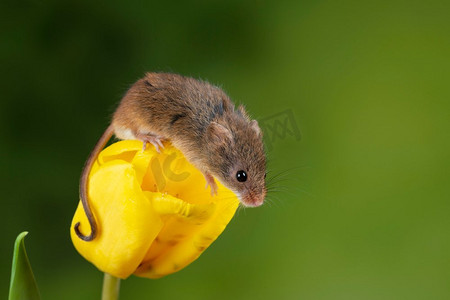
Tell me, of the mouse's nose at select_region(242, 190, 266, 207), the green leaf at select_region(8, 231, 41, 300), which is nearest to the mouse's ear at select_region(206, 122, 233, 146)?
the mouse's nose at select_region(242, 190, 266, 207)

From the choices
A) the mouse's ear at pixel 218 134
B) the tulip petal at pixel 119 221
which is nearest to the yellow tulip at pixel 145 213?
the tulip petal at pixel 119 221

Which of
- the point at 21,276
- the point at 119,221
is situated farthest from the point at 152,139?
the point at 21,276

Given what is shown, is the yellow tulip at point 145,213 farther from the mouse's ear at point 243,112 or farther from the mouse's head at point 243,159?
the mouse's ear at point 243,112

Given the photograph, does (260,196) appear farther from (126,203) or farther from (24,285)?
(24,285)

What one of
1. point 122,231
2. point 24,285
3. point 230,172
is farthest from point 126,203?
point 230,172

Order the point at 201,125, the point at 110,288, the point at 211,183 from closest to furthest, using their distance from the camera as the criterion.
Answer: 1. the point at 110,288
2. the point at 211,183
3. the point at 201,125

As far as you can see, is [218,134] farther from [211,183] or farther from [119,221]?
[119,221]

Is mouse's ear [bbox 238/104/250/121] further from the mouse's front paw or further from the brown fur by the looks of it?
the mouse's front paw

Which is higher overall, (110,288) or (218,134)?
(218,134)
